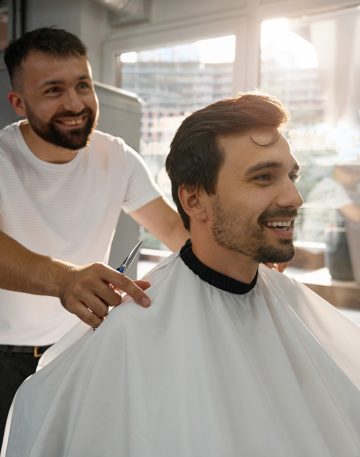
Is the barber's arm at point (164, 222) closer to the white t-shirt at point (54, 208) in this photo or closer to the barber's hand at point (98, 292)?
the white t-shirt at point (54, 208)

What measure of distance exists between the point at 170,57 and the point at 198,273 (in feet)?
8.36

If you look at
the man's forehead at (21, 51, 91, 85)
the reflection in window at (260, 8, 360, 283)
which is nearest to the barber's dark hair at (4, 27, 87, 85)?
the man's forehead at (21, 51, 91, 85)

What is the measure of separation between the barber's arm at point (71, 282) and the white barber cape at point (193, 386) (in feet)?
0.14

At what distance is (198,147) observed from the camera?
50.3 inches

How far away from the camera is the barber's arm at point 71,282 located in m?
1.17

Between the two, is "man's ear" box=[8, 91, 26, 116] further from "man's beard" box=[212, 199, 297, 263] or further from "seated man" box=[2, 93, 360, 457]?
"man's beard" box=[212, 199, 297, 263]

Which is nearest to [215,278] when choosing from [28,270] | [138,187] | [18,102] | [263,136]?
[263,136]

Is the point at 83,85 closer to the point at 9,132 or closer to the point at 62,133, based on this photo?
the point at 62,133

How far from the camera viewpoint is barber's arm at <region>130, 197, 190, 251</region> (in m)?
1.93

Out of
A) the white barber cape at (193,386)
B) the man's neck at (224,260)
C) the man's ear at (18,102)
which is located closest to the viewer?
the white barber cape at (193,386)

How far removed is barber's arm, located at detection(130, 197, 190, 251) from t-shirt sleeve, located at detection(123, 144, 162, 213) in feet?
0.09

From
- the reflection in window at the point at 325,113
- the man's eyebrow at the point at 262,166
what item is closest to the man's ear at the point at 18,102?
the man's eyebrow at the point at 262,166

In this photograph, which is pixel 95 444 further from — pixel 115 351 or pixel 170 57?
pixel 170 57

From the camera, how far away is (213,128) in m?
1.25
